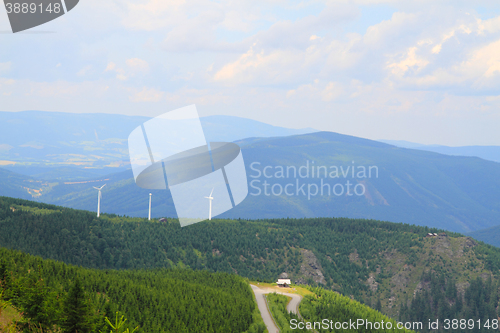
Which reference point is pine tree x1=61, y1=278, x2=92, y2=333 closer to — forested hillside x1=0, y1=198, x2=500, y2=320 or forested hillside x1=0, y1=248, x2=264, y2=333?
forested hillside x1=0, y1=248, x2=264, y2=333

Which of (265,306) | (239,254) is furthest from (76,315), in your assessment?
(239,254)

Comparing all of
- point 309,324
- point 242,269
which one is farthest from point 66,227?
point 309,324

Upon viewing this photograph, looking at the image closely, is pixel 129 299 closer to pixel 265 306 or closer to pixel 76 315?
pixel 265 306

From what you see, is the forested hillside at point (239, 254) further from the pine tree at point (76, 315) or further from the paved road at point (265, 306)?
the pine tree at point (76, 315)

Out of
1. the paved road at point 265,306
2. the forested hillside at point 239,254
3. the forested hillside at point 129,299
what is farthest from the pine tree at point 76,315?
the forested hillside at point 239,254

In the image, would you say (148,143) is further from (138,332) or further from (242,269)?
(242,269)

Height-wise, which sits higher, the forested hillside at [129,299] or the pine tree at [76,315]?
the pine tree at [76,315]
